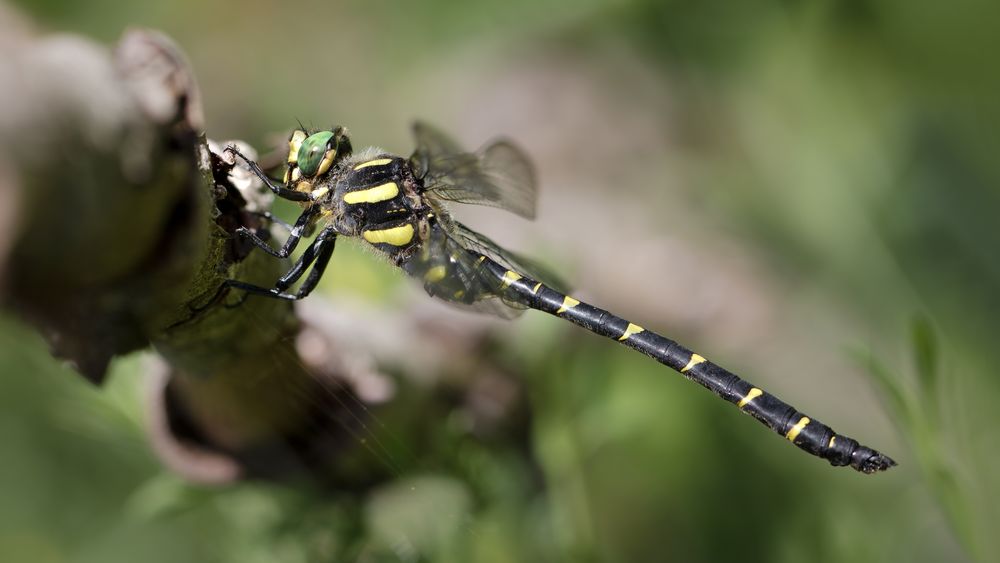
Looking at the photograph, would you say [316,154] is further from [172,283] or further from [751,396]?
[751,396]

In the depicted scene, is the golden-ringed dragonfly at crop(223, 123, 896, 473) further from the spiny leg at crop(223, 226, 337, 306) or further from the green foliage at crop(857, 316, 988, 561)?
the green foliage at crop(857, 316, 988, 561)

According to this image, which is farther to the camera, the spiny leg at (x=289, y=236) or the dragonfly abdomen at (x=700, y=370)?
the dragonfly abdomen at (x=700, y=370)

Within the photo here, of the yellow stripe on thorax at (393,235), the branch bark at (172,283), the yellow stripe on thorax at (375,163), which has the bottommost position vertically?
the branch bark at (172,283)

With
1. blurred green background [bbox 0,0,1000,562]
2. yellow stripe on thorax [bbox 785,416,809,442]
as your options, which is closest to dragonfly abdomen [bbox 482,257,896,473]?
yellow stripe on thorax [bbox 785,416,809,442]

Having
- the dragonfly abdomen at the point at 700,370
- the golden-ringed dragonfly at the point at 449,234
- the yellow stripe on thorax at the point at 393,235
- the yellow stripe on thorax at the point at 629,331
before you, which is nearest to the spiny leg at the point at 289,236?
the golden-ringed dragonfly at the point at 449,234

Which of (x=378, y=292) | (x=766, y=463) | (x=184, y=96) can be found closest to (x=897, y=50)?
(x=766, y=463)

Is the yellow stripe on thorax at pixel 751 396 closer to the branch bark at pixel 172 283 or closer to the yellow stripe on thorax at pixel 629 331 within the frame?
the yellow stripe on thorax at pixel 629 331
